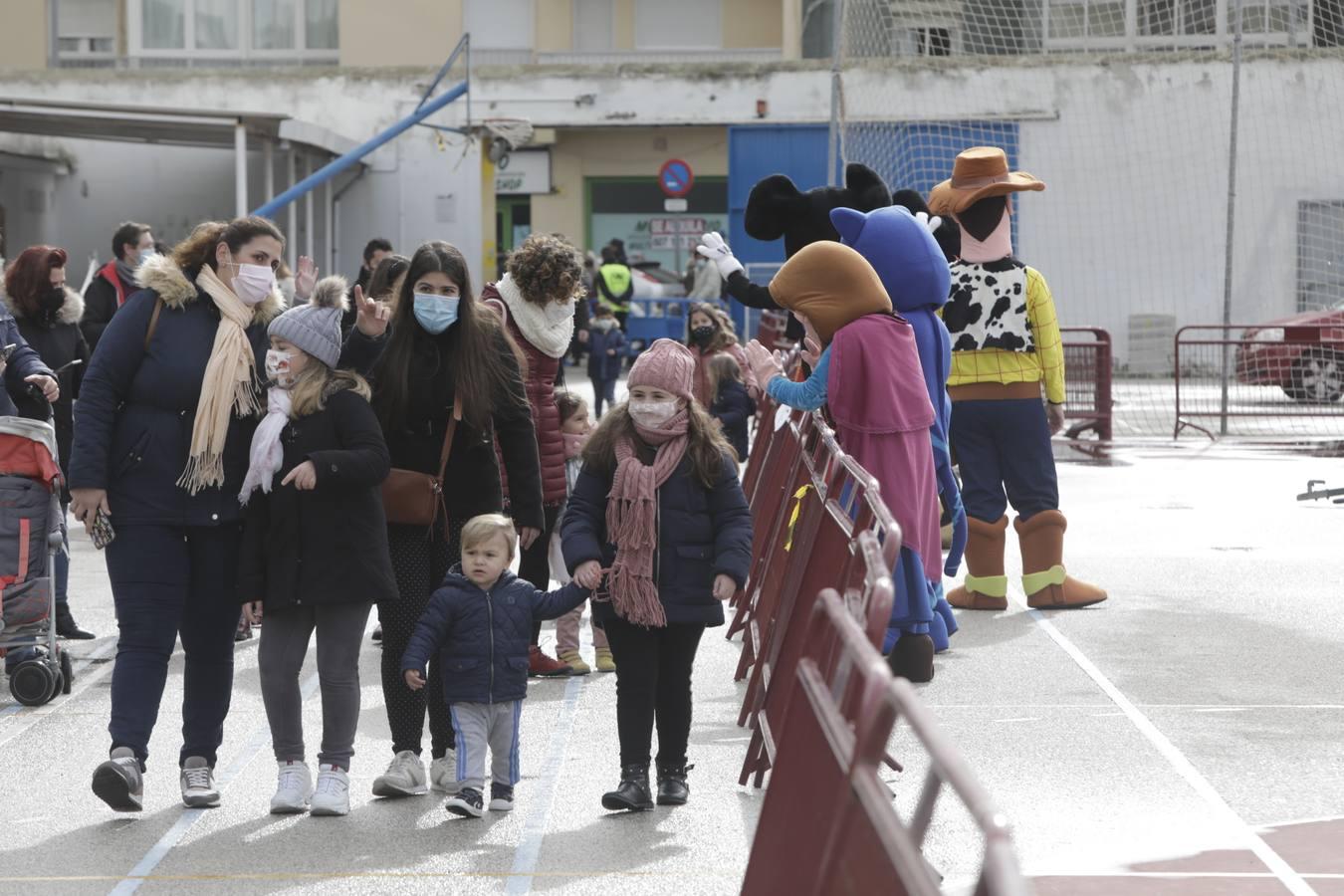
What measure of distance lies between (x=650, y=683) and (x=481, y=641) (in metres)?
0.55

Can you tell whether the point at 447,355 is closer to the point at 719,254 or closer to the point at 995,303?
the point at 719,254

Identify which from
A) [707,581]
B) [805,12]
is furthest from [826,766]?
[805,12]

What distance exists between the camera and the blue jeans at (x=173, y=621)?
5.99 meters

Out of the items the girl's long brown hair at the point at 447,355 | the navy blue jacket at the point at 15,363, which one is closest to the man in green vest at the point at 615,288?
the navy blue jacket at the point at 15,363

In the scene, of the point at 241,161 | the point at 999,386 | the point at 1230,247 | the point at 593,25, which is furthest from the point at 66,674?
the point at 593,25

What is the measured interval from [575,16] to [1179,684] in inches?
1226

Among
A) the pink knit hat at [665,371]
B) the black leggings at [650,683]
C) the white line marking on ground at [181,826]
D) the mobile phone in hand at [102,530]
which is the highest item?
the pink knit hat at [665,371]

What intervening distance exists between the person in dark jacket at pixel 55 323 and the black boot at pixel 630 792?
4.12 meters

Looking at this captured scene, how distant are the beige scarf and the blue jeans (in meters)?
0.21

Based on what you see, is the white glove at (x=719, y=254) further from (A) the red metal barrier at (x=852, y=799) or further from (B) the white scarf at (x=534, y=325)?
(A) the red metal barrier at (x=852, y=799)

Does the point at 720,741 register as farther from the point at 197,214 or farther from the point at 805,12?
the point at 805,12

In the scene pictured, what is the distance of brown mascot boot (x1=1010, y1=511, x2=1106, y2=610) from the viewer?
970 centimetres

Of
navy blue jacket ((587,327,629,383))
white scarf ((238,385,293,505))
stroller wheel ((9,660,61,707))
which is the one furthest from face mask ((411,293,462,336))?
navy blue jacket ((587,327,629,383))

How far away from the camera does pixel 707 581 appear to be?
6.00 meters
